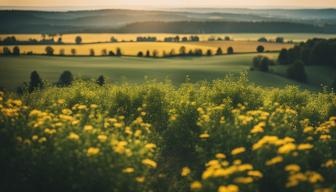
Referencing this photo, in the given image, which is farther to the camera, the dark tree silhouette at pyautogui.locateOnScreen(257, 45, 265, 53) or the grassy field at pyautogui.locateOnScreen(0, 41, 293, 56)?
the dark tree silhouette at pyautogui.locateOnScreen(257, 45, 265, 53)

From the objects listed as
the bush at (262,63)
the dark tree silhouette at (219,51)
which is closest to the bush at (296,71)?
the bush at (262,63)

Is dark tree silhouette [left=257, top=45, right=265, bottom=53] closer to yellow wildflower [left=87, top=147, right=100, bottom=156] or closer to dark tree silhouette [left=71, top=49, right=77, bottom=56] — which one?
dark tree silhouette [left=71, top=49, right=77, bottom=56]

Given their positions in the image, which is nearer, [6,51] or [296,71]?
[296,71]

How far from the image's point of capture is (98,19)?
162 m

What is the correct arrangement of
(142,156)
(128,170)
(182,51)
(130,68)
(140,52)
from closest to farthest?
(128,170) < (142,156) < (130,68) < (140,52) < (182,51)

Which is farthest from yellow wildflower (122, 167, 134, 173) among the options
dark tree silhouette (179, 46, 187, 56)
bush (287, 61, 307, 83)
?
dark tree silhouette (179, 46, 187, 56)

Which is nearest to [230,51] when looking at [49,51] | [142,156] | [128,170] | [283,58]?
[283,58]

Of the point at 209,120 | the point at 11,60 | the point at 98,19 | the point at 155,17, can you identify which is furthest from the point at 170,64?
the point at 98,19

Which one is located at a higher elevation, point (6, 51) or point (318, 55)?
point (6, 51)

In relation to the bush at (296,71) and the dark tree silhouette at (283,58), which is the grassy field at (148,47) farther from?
the bush at (296,71)

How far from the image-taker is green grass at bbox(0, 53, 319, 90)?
63.1 m

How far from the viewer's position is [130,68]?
7156cm

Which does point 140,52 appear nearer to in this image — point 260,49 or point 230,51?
point 230,51

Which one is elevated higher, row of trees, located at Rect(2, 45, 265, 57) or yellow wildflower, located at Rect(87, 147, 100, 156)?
yellow wildflower, located at Rect(87, 147, 100, 156)
